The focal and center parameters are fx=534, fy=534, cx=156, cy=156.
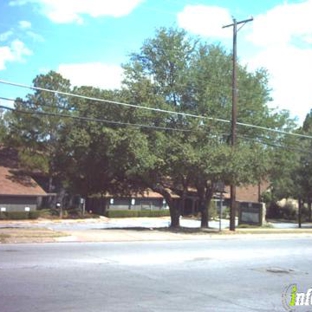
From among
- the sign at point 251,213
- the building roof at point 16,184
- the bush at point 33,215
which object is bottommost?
the bush at point 33,215

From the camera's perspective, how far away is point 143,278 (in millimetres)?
11258

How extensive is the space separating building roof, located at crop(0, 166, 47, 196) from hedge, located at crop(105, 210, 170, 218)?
7909mm

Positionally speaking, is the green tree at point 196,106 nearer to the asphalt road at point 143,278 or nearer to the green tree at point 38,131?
the asphalt road at point 143,278

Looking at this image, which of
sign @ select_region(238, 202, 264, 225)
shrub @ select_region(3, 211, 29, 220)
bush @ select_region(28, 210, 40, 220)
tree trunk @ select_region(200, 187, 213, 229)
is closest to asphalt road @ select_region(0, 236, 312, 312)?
tree trunk @ select_region(200, 187, 213, 229)

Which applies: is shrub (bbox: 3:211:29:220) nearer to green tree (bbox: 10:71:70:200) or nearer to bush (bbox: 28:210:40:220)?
bush (bbox: 28:210:40:220)

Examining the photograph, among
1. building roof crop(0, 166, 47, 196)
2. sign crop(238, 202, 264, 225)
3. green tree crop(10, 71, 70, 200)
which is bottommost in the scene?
sign crop(238, 202, 264, 225)

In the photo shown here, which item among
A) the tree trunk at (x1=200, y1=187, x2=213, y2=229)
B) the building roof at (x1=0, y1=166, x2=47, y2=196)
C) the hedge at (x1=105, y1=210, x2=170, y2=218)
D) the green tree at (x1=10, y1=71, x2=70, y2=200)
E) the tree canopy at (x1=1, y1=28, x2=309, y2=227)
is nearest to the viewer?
the tree canopy at (x1=1, y1=28, x2=309, y2=227)

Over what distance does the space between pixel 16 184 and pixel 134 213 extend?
13474 mm

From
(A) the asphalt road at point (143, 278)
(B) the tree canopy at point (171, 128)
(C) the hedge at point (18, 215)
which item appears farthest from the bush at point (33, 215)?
(A) the asphalt road at point (143, 278)

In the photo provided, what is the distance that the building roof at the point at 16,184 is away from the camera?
163ft

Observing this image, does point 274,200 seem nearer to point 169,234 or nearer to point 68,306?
point 169,234

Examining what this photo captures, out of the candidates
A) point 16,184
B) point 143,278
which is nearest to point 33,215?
point 16,184

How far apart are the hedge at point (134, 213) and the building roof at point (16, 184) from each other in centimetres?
791

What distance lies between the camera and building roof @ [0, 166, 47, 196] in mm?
49716
